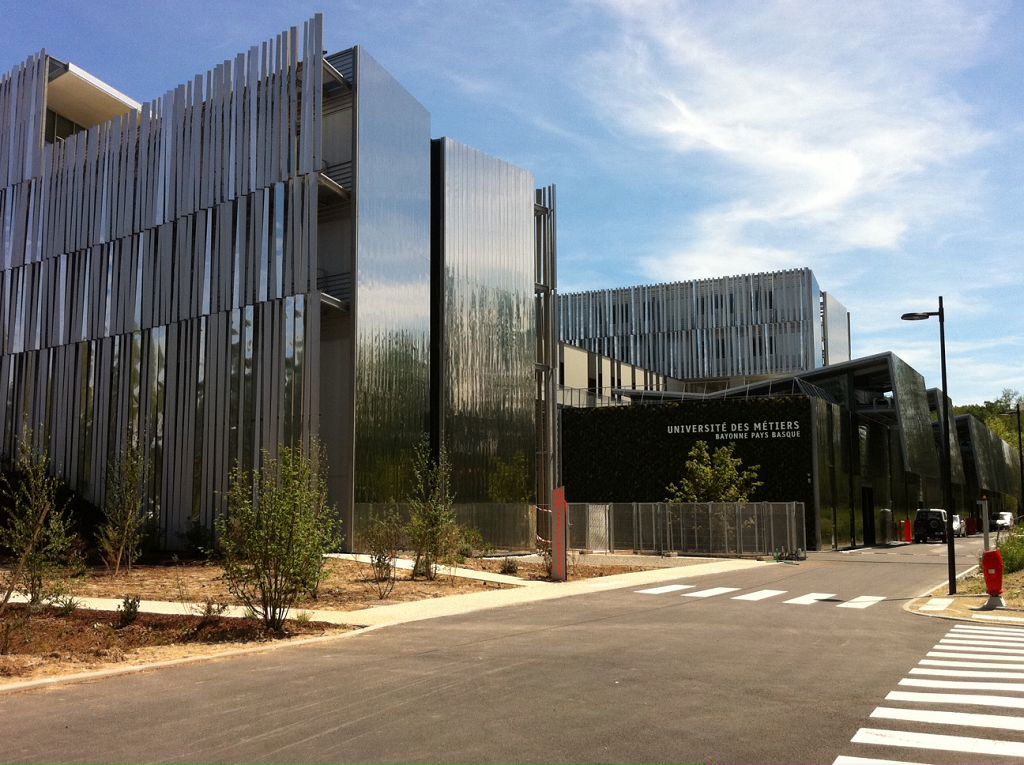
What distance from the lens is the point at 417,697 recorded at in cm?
898

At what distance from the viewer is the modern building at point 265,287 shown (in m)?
30.1

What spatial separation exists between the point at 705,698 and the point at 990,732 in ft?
8.32

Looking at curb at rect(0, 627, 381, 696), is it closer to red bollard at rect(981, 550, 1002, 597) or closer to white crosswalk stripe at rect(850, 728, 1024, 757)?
white crosswalk stripe at rect(850, 728, 1024, 757)

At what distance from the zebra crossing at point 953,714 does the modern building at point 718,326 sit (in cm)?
7967

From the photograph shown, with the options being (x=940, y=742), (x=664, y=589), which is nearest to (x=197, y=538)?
(x=664, y=589)

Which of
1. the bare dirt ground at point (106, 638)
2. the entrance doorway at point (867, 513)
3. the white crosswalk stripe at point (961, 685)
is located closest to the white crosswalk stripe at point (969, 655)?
the white crosswalk stripe at point (961, 685)

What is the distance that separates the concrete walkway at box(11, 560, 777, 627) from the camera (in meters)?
16.1

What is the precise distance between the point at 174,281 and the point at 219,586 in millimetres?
15544

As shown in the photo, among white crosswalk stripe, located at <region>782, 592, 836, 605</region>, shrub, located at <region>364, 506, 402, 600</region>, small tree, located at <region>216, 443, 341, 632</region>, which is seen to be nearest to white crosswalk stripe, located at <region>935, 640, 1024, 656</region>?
white crosswalk stripe, located at <region>782, 592, 836, 605</region>

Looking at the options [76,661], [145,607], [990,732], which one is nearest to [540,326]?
[145,607]

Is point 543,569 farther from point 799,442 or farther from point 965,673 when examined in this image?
point 799,442

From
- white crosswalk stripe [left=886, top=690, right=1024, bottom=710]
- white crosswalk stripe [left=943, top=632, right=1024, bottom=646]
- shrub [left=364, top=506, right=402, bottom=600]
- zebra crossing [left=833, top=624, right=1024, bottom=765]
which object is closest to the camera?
zebra crossing [left=833, top=624, right=1024, bottom=765]

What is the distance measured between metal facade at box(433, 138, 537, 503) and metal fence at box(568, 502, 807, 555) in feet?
14.1

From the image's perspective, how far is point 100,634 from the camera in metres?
13.3
